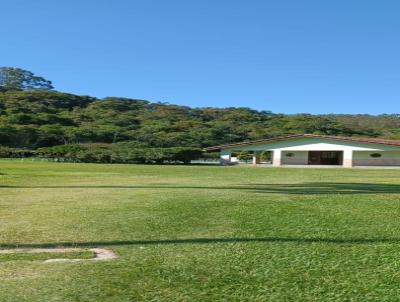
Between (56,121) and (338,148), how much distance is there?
49958 millimetres

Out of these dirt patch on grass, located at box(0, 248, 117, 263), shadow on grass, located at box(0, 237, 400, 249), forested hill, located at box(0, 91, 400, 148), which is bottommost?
dirt patch on grass, located at box(0, 248, 117, 263)

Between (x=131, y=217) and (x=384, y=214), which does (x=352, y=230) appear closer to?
(x=384, y=214)

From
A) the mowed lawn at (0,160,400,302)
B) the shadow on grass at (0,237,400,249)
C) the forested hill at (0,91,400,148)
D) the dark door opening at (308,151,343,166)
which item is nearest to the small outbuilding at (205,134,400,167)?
the dark door opening at (308,151,343,166)

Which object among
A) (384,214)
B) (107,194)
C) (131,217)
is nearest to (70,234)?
(131,217)

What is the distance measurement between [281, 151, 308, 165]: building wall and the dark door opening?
64cm

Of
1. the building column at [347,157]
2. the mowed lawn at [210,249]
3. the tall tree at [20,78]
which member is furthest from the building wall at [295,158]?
the tall tree at [20,78]

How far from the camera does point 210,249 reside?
22.5ft

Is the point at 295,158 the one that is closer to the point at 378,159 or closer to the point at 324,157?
the point at 324,157

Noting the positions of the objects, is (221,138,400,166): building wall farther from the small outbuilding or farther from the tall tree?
the tall tree

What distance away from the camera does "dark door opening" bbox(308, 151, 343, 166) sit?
188 ft

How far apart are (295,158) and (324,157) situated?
→ 3.48 m

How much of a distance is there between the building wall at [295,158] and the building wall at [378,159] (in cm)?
517

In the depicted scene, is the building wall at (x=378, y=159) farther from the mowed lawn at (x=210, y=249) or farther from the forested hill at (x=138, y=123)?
the mowed lawn at (x=210, y=249)

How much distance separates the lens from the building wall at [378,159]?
175ft
